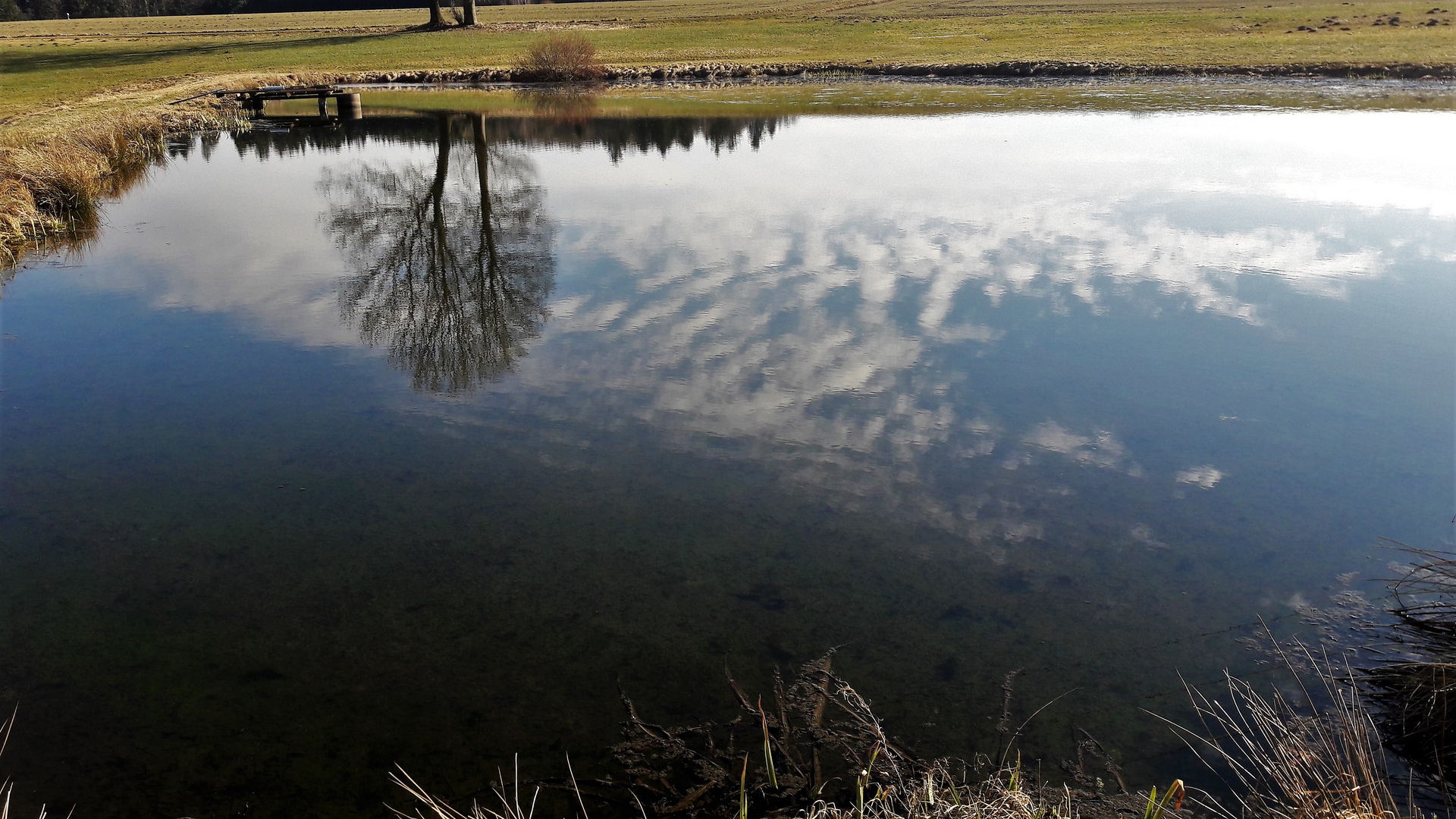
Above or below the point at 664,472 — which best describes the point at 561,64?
above

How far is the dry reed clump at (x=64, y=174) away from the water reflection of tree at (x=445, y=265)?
3390 mm

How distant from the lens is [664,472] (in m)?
5.98

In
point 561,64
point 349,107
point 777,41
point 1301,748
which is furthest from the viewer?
point 777,41

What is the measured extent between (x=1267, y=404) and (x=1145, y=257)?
4.24m

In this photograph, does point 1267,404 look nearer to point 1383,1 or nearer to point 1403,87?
point 1403,87

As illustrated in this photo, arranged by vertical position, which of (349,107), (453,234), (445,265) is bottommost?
(445,265)

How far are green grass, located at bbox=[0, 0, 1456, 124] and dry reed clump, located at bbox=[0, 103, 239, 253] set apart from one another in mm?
4242

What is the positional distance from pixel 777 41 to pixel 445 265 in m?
37.5

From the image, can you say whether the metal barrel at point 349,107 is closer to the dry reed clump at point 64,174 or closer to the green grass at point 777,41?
the dry reed clump at point 64,174

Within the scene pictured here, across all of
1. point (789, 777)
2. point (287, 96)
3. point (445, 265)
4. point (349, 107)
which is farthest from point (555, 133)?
point (789, 777)

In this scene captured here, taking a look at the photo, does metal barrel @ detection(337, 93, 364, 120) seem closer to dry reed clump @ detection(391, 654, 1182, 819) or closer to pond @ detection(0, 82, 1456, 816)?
pond @ detection(0, 82, 1456, 816)

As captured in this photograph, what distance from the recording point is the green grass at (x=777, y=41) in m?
33.5

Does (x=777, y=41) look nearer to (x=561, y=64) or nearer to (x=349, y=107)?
(x=561, y=64)

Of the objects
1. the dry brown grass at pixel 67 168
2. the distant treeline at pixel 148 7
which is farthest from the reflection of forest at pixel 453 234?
the distant treeline at pixel 148 7
